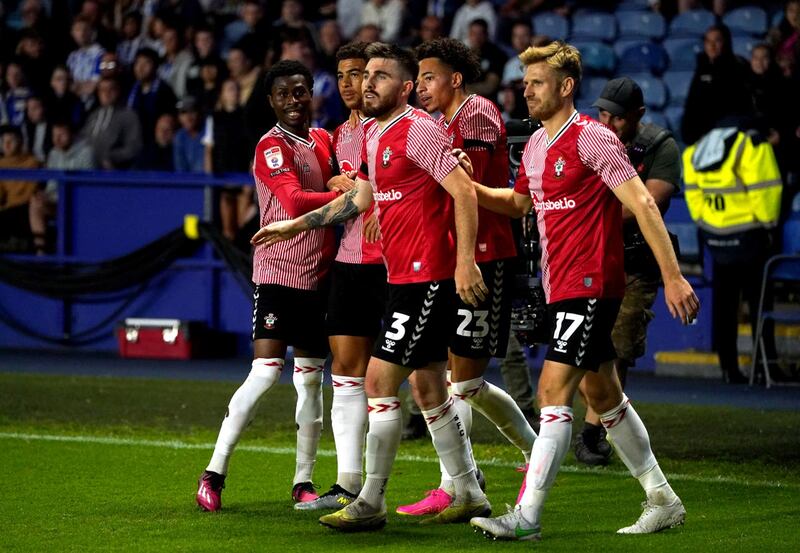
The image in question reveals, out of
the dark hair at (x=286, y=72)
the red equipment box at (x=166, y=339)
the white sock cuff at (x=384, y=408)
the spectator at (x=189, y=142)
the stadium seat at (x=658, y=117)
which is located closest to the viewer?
the white sock cuff at (x=384, y=408)

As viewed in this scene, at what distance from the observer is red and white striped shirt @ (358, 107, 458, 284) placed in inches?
259

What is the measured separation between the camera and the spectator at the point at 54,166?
1642 cm

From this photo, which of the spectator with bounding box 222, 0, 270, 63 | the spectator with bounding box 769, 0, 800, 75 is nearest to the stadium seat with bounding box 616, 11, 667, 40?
the spectator with bounding box 769, 0, 800, 75

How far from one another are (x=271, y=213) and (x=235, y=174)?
7.91 metres

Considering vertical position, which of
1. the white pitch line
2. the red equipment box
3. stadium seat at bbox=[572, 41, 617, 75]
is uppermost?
stadium seat at bbox=[572, 41, 617, 75]

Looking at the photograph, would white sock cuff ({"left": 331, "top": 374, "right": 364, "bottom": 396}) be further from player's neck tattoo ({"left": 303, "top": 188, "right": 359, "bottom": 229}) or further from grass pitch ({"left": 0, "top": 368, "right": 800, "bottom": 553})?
player's neck tattoo ({"left": 303, "top": 188, "right": 359, "bottom": 229})

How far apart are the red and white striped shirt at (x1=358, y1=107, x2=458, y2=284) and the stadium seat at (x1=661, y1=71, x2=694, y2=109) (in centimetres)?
1079

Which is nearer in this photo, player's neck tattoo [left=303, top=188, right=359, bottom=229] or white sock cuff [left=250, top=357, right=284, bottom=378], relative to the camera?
player's neck tattoo [left=303, top=188, right=359, bottom=229]

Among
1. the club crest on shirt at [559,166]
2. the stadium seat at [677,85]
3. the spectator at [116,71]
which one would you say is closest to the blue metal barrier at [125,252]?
the spectator at [116,71]

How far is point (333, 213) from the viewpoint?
23.0 ft

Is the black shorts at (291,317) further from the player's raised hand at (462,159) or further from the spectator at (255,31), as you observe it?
the spectator at (255,31)

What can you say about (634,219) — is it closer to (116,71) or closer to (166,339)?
(166,339)

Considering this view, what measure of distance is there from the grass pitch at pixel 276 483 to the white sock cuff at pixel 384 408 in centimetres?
51

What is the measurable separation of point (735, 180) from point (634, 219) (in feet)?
14.6
